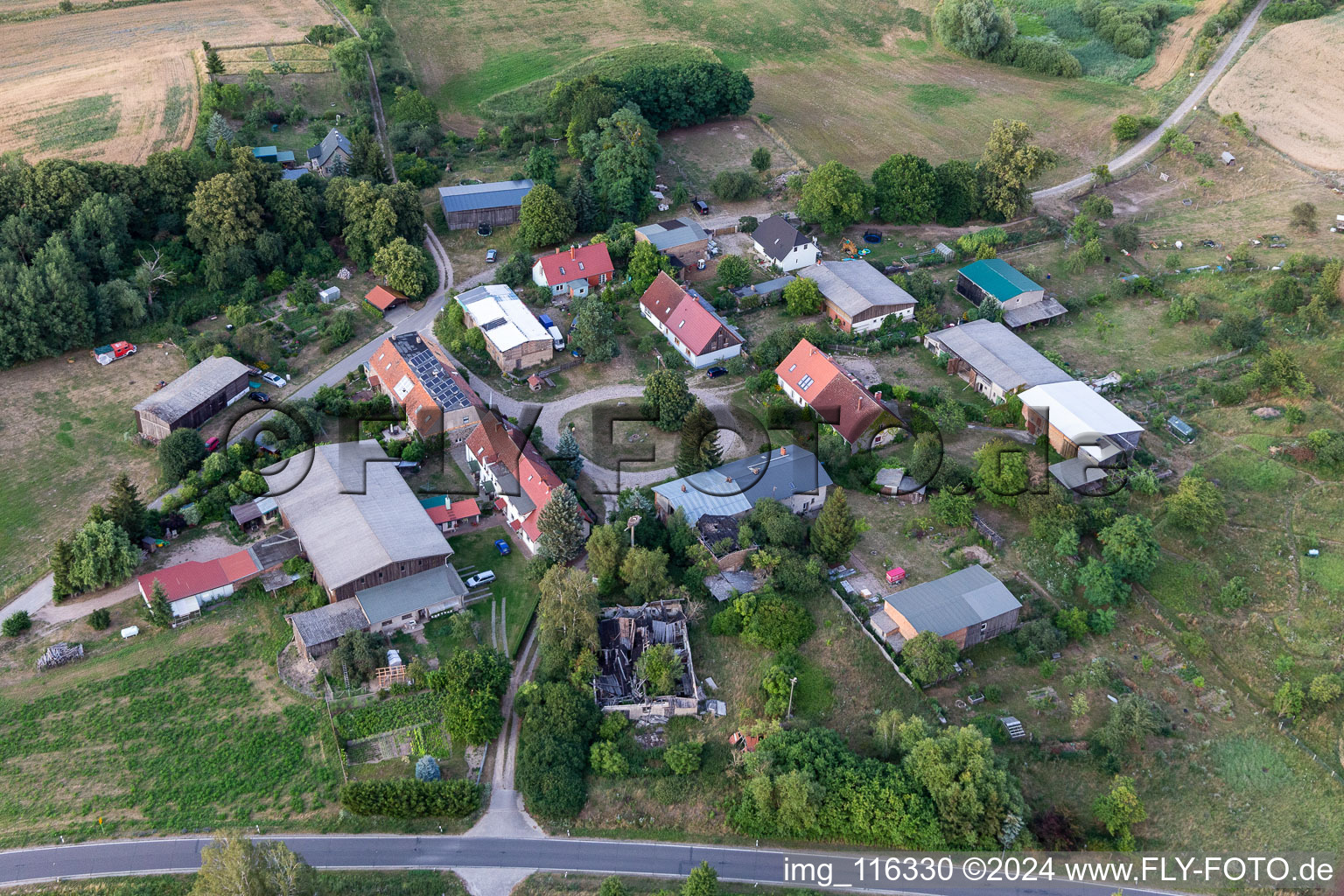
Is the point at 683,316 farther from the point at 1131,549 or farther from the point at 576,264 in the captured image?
the point at 1131,549

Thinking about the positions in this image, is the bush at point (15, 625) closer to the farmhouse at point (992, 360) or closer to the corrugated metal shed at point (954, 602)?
the corrugated metal shed at point (954, 602)

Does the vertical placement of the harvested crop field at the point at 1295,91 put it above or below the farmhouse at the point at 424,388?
above

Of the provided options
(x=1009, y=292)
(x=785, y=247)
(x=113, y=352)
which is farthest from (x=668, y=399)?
(x=113, y=352)

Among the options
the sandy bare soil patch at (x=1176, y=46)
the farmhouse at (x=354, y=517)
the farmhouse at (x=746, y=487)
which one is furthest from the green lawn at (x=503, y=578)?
the sandy bare soil patch at (x=1176, y=46)

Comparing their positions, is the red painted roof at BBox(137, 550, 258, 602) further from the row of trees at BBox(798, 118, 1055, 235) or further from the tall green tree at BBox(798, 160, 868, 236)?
the row of trees at BBox(798, 118, 1055, 235)

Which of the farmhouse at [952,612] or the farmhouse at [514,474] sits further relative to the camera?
the farmhouse at [514,474]

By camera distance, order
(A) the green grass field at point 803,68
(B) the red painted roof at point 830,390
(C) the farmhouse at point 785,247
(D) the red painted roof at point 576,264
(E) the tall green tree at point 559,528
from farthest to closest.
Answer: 1. (A) the green grass field at point 803,68
2. (C) the farmhouse at point 785,247
3. (D) the red painted roof at point 576,264
4. (B) the red painted roof at point 830,390
5. (E) the tall green tree at point 559,528

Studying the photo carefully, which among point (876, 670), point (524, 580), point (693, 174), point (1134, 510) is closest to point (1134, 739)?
point (876, 670)
